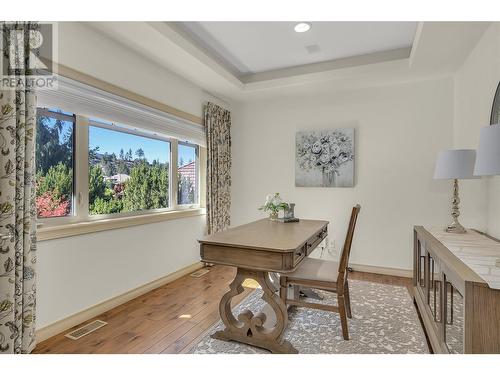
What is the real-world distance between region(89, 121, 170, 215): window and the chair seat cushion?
1.81 metres

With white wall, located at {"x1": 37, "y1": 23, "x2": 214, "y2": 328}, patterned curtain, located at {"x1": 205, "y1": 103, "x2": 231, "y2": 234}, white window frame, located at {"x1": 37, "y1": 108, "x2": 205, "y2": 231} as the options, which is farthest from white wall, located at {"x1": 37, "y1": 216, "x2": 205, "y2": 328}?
patterned curtain, located at {"x1": 205, "y1": 103, "x2": 231, "y2": 234}

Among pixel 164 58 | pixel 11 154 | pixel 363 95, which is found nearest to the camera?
pixel 11 154

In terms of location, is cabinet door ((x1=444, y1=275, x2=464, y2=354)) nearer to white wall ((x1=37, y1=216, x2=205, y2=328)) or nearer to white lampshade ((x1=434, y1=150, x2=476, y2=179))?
white lampshade ((x1=434, y1=150, x2=476, y2=179))

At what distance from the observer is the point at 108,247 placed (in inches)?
95.7

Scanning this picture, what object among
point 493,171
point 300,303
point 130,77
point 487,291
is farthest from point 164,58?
point 487,291

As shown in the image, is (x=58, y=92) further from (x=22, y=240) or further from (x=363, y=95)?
(x=363, y=95)

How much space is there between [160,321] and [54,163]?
152cm

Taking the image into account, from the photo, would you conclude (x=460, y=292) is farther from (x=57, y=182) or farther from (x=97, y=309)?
(x=57, y=182)

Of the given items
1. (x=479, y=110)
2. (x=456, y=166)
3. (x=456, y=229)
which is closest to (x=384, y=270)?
(x=456, y=229)

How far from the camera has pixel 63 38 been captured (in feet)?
6.57

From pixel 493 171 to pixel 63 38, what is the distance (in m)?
2.77

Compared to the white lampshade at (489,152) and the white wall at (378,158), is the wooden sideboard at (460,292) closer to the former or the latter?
the white lampshade at (489,152)

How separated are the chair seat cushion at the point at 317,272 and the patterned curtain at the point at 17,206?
1.71 metres

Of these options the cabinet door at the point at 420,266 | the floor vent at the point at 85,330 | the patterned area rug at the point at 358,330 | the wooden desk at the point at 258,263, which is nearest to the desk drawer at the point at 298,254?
the wooden desk at the point at 258,263
